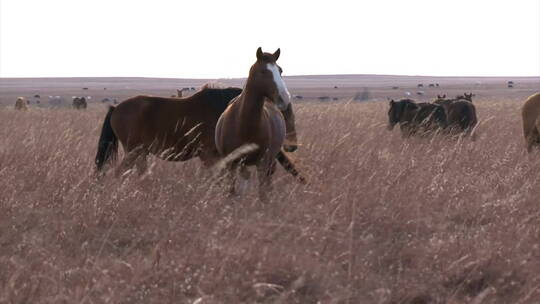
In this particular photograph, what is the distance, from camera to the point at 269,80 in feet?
24.6

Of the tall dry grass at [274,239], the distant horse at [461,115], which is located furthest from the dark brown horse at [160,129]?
the distant horse at [461,115]

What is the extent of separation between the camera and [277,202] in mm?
6586

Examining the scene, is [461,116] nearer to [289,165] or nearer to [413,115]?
[413,115]

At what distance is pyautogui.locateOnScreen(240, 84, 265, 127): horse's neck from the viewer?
299 inches

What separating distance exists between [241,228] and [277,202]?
1433 mm

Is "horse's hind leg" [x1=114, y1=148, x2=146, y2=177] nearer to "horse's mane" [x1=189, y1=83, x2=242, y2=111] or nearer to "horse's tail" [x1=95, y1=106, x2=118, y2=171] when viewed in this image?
"horse's tail" [x1=95, y1=106, x2=118, y2=171]

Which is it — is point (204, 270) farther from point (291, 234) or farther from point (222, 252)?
point (291, 234)

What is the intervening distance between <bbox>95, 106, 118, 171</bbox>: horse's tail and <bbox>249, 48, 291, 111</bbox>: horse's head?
236 centimetres

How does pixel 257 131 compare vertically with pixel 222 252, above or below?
above

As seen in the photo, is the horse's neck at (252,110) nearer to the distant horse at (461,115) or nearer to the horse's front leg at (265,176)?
the horse's front leg at (265,176)

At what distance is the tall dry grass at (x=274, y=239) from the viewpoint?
4316 millimetres

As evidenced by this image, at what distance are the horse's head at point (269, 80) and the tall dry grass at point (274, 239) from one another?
3.08 feet

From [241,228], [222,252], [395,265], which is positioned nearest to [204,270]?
[222,252]

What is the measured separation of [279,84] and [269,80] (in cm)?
16
